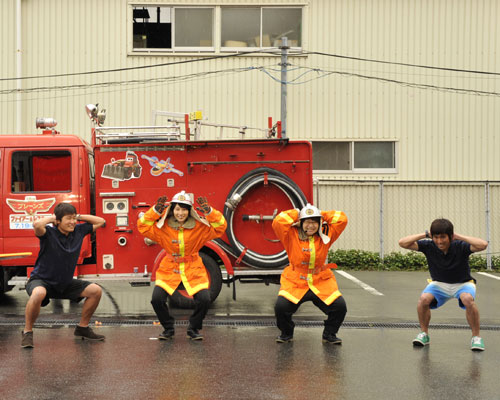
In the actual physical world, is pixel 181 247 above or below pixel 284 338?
above

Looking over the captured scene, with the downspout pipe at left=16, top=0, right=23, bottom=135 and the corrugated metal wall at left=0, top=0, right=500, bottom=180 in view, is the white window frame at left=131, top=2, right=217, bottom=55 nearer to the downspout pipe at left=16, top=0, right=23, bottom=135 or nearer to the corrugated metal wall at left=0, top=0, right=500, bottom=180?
the corrugated metal wall at left=0, top=0, right=500, bottom=180

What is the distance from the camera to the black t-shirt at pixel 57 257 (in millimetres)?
7504

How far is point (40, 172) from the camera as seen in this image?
986 centimetres

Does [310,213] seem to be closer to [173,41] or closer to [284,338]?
[284,338]

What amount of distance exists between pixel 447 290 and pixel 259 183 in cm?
315

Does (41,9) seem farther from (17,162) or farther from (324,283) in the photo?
(324,283)

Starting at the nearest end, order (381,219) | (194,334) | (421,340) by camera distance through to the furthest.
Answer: (421,340) → (194,334) → (381,219)

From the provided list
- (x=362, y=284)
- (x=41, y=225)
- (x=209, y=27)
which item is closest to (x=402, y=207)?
(x=362, y=284)

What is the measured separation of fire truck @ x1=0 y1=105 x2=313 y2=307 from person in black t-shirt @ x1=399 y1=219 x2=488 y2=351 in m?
2.58

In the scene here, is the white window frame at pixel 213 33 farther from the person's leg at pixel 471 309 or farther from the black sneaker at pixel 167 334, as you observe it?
the person's leg at pixel 471 309

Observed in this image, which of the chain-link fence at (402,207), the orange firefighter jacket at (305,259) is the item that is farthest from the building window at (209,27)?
the orange firefighter jacket at (305,259)

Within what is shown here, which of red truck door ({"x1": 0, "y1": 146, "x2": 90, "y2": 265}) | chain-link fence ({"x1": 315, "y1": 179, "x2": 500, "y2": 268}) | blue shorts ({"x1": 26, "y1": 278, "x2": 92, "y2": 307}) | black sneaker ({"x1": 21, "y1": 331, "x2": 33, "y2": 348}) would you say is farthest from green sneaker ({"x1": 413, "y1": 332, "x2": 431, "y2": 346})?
chain-link fence ({"x1": 315, "y1": 179, "x2": 500, "y2": 268})

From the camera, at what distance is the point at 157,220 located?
7.89 meters

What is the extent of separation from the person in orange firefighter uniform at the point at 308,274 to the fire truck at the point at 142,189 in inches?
78.1
